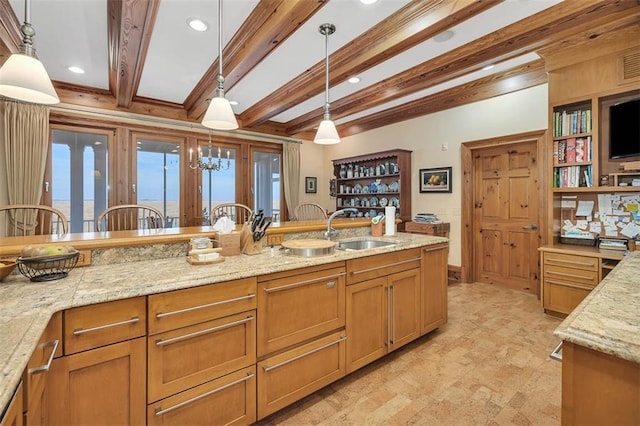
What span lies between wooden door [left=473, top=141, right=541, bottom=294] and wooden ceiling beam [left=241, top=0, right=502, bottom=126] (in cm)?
229

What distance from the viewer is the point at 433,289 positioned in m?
2.64

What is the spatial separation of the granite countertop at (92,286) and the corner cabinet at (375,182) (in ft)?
10.6

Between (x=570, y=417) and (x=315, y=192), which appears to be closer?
(x=570, y=417)

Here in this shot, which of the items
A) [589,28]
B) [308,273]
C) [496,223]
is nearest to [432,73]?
[589,28]

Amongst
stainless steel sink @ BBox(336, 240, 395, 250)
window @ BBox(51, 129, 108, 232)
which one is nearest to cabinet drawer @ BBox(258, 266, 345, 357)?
stainless steel sink @ BBox(336, 240, 395, 250)

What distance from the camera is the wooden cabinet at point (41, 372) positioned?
854 millimetres

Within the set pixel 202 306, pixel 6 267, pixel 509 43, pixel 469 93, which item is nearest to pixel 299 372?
pixel 202 306

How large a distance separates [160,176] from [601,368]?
17.7 ft

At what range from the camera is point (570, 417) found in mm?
906

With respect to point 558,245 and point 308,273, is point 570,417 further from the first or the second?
point 558,245

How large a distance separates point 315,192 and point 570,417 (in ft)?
19.7

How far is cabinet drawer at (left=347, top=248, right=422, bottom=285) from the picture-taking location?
2.01m

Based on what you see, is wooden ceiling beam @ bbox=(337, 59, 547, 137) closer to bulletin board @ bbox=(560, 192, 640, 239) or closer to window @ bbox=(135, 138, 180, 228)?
bulletin board @ bbox=(560, 192, 640, 239)

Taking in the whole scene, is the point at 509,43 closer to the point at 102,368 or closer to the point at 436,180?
the point at 436,180
